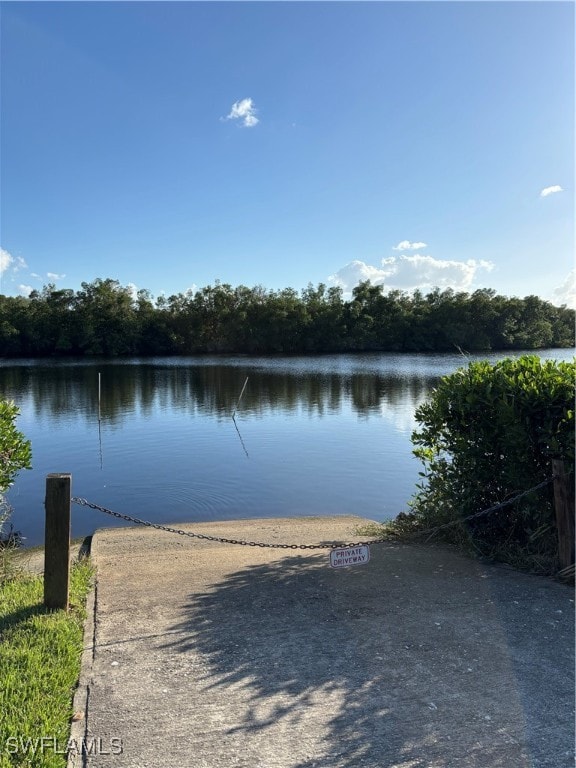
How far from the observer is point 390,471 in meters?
14.1

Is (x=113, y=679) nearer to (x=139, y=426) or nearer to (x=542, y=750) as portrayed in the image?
(x=542, y=750)

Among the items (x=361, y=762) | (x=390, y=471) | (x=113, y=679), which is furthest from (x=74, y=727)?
(x=390, y=471)

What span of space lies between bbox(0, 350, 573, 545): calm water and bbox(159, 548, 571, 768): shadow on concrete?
6.24 metres

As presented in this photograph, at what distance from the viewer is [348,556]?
471cm

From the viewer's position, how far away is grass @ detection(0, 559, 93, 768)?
2588 mm

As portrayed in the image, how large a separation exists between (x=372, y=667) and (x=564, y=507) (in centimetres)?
239

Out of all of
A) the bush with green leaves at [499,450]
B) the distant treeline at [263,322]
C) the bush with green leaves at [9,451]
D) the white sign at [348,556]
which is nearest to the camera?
the white sign at [348,556]

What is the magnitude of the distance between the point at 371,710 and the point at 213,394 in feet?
93.1

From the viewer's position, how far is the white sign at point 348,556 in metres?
4.67

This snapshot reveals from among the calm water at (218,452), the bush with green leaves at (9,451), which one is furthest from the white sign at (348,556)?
the calm water at (218,452)

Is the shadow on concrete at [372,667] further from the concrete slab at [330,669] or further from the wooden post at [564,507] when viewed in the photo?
the wooden post at [564,507]

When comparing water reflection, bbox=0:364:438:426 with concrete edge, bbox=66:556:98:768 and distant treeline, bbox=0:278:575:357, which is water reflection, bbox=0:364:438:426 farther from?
distant treeline, bbox=0:278:575:357

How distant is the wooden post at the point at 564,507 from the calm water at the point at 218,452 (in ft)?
19.8

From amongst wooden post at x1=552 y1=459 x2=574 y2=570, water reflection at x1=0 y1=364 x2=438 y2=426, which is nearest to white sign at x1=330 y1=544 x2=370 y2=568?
wooden post at x1=552 y1=459 x2=574 y2=570
